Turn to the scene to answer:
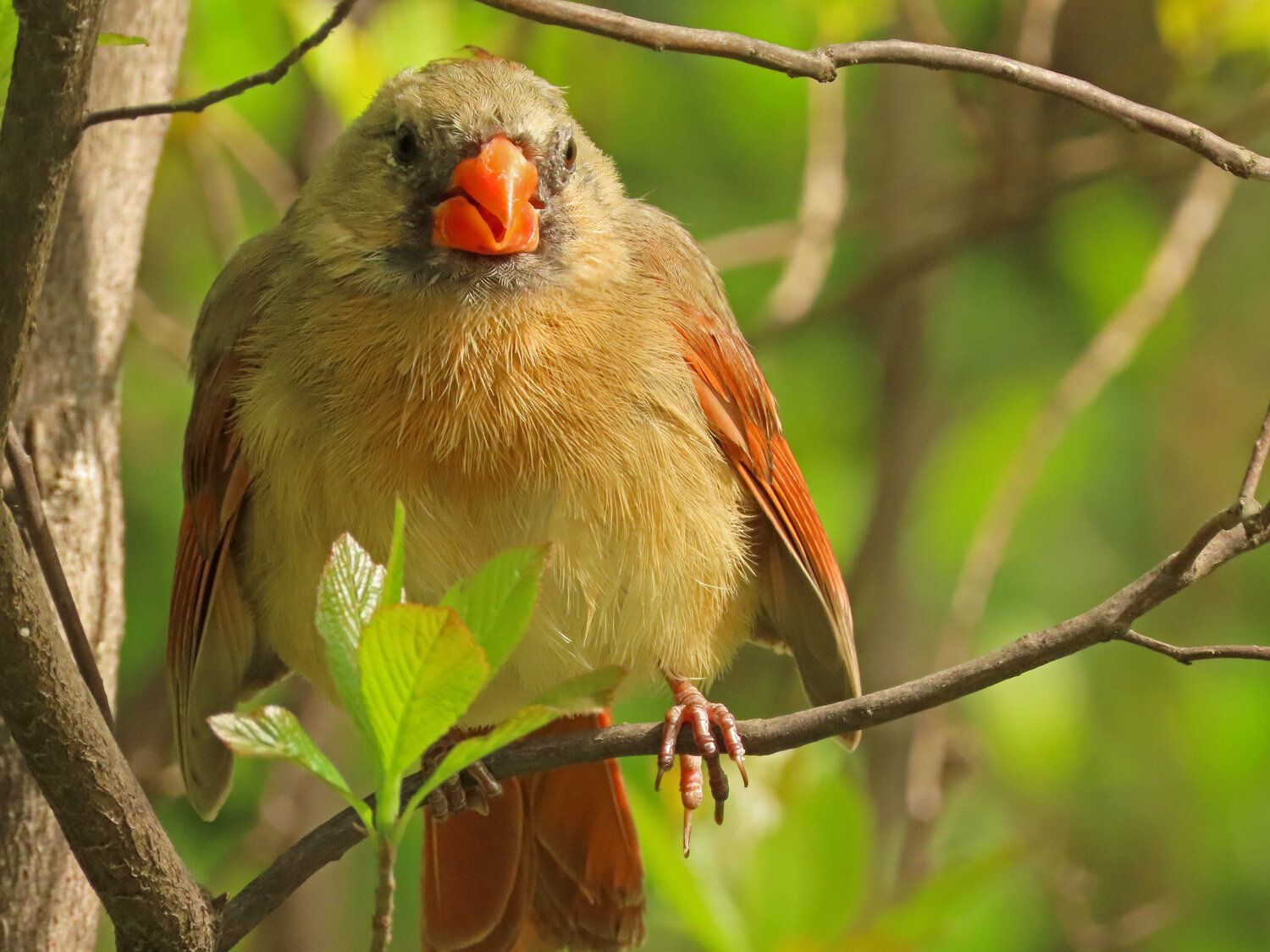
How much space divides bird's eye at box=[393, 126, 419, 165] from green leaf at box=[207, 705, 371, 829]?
1.14 meters

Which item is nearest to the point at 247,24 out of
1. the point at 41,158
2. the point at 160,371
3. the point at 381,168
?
the point at 381,168

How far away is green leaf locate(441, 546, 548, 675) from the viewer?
4.03 ft

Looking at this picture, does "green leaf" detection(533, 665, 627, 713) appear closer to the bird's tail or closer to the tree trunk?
the tree trunk

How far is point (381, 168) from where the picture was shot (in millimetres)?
2189

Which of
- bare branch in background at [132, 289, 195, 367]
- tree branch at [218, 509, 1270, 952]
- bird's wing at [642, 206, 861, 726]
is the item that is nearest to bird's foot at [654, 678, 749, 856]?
tree branch at [218, 509, 1270, 952]

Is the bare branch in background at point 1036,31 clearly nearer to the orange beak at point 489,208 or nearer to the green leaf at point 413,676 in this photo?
the orange beak at point 489,208

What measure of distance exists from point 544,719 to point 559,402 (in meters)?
0.87

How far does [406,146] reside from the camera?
2166 mm

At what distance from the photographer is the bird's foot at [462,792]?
1.80 metres

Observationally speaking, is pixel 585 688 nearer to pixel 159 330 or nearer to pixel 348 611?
pixel 348 611

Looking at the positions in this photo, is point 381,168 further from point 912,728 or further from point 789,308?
point 912,728

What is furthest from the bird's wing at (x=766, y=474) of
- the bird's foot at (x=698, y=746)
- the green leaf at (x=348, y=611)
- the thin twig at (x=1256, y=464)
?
the green leaf at (x=348, y=611)

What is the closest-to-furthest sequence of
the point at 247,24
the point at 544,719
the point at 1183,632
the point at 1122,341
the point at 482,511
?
the point at 544,719 → the point at 482,511 → the point at 247,24 → the point at 1122,341 → the point at 1183,632

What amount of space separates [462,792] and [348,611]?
0.79 metres
